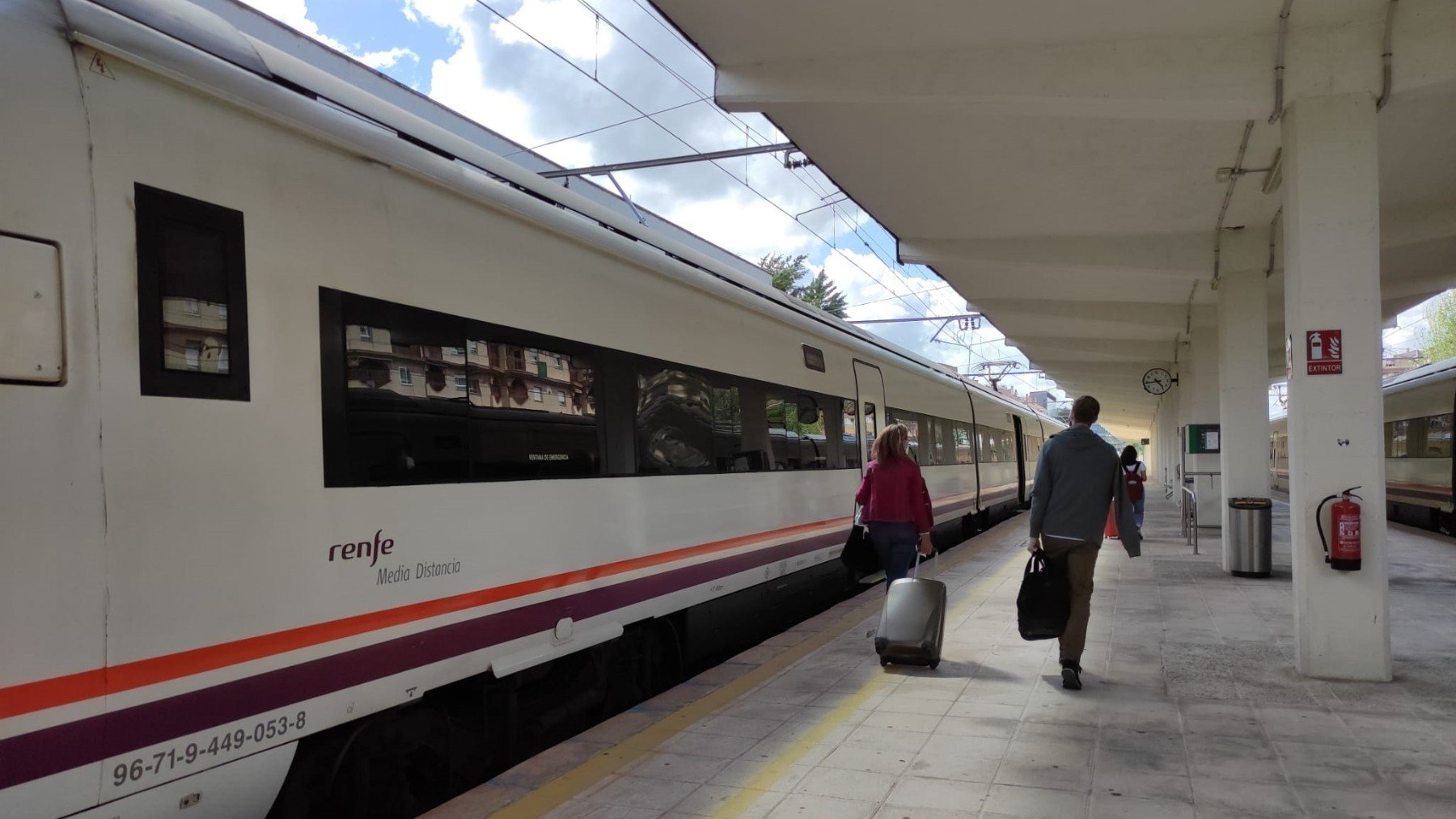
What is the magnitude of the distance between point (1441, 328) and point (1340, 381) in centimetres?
5333

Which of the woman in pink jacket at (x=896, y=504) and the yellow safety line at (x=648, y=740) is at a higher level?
the woman in pink jacket at (x=896, y=504)

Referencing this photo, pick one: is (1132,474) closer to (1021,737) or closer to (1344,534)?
(1344,534)

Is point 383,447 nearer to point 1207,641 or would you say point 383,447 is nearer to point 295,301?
point 295,301

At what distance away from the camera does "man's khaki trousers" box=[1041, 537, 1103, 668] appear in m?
5.48

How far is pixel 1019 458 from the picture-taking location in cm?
2389

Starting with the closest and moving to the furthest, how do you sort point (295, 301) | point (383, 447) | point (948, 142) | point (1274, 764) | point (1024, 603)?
point (295, 301)
point (383, 447)
point (1274, 764)
point (1024, 603)
point (948, 142)

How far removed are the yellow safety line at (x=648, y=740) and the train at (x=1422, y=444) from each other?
40.8 ft

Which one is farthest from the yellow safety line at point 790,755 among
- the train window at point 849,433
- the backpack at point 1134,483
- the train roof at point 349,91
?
the backpack at point 1134,483

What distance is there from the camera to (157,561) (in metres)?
2.72

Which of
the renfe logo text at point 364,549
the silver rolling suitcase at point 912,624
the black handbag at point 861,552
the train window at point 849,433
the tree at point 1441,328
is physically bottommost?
the silver rolling suitcase at point 912,624

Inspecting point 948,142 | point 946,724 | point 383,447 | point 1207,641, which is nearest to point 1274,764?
point 946,724

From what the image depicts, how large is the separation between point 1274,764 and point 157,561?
4.46m

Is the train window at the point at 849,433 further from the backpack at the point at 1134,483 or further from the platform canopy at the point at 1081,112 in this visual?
the backpack at the point at 1134,483

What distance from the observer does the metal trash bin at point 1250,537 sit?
34.2 feet
